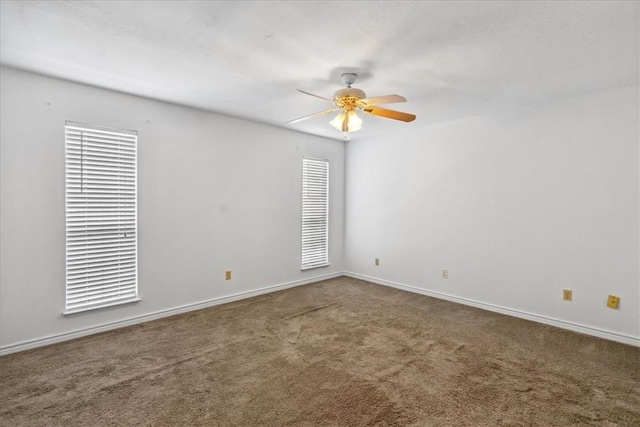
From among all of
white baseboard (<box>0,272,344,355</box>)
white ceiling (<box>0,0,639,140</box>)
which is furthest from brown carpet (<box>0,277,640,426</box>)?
white ceiling (<box>0,0,639,140</box>)

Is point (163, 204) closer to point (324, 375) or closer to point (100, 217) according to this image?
point (100, 217)

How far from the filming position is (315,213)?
5285 mm

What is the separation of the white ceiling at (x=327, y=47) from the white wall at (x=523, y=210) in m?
0.48

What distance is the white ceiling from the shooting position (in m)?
1.92

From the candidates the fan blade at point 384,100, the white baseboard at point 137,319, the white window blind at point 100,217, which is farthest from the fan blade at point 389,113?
the white baseboard at point 137,319

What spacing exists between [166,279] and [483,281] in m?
3.81

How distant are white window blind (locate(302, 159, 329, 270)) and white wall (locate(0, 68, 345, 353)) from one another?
135 mm

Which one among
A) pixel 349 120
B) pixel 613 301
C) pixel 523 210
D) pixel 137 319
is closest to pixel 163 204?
pixel 137 319

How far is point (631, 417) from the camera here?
79.3 inches

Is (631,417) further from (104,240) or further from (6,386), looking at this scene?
(104,240)

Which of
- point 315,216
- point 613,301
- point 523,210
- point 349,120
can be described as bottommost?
point 613,301

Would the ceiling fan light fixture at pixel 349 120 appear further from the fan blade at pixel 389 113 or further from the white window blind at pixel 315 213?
the white window blind at pixel 315 213

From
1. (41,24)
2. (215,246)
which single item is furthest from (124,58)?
(215,246)

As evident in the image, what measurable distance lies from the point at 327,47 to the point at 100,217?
2.67 m
